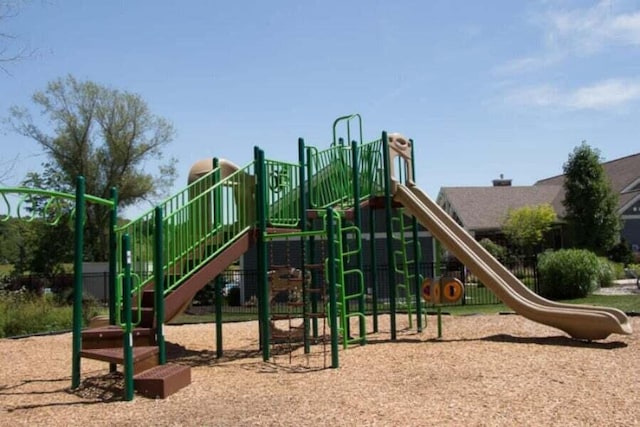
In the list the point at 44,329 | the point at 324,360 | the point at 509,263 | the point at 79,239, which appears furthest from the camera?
the point at 509,263

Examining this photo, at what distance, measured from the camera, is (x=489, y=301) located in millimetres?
20594

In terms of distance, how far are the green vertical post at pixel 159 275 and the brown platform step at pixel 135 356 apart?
0.16 m

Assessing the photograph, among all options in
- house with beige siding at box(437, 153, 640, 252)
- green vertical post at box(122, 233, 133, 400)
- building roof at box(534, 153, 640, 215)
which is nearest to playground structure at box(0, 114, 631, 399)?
green vertical post at box(122, 233, 133, 400)

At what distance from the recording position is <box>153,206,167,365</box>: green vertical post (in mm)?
7688

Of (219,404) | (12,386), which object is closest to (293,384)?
(219,404)

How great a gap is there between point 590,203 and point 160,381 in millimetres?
31092

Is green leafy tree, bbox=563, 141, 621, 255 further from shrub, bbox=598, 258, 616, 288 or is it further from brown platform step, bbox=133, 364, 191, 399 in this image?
brown platform step, bbox=133, 364, 191, 399

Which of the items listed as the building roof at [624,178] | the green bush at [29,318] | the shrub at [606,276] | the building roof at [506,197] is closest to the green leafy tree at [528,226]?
the building roof at [506,197]

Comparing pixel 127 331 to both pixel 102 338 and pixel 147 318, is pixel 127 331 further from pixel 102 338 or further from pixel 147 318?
pixel 147 318

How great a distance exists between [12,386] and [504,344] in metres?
7.12

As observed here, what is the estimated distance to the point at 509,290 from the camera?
1075 centimetres

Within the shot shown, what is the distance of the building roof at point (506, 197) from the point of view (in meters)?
38.3

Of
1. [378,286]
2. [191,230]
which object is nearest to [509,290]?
[191,230]

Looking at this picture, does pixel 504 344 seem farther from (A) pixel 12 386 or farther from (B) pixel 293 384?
(A) pixel 12 386
